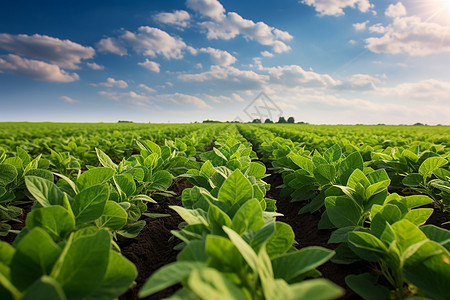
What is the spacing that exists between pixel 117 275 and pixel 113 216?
1.71 feet

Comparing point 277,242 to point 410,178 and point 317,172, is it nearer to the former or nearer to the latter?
point 317,172

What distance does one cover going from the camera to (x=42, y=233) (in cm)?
78

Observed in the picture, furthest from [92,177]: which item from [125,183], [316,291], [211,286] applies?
[316,291]

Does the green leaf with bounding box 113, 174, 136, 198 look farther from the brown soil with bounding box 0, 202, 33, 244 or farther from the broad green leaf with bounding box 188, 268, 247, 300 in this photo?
the brown soil with bounding box 0, 202, 33, 244

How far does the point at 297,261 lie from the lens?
0.93 meters

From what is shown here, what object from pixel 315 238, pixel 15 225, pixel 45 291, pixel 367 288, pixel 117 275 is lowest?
pixel 15 225

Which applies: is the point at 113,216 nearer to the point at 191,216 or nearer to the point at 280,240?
the point at 191,216

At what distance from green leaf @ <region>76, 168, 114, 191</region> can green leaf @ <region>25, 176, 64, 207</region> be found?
0.30m

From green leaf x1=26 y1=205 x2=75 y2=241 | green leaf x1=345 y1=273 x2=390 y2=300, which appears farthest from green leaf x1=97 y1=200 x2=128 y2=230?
green leaf x1=345 y1=273 x2=390 y2=300

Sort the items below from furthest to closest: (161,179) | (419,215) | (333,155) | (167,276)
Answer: (333,155) < (161,179) < (419,215) < (167,276)

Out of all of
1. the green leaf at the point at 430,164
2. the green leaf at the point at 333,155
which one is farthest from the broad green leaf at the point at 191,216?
the green leaf at the point at 430,164

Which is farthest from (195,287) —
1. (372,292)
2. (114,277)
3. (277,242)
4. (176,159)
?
(176,159)

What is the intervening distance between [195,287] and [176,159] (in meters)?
2.43

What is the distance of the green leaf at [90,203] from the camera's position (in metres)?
1.21
